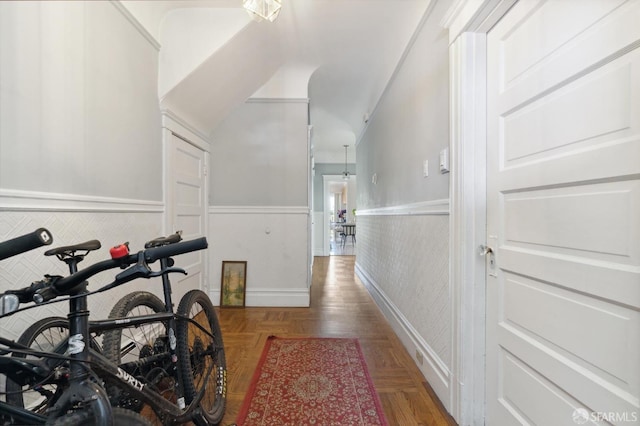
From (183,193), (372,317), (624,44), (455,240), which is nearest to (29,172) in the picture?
(183,193)

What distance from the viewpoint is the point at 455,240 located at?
1325 mm

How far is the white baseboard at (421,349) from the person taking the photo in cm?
143

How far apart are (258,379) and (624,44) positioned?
207 cm

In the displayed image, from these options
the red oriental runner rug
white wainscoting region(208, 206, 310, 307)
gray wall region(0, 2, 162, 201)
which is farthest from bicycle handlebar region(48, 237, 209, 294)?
white wainscoting region(208, 206, 310, 307)

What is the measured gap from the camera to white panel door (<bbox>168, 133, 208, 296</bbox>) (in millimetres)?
2215

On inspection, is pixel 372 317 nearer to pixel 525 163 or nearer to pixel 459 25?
pixel 525 163

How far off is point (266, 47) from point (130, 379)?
8.20 feet

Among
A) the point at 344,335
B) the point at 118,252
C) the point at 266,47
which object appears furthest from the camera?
the point at 266,47

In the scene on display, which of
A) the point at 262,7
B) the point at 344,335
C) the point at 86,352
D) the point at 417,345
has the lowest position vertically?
the point at 344,335

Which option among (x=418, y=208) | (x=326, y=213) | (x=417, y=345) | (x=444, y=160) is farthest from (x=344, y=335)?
(x=326, y=213)

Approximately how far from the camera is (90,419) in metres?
0.60

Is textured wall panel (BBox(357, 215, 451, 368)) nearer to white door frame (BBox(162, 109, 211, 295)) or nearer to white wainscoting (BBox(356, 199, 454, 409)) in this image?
white wainscoting (BBox(356, 199, 454, 409))

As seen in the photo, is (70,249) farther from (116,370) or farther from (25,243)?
(116,370)

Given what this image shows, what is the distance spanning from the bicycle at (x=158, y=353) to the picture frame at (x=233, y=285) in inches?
56.7
